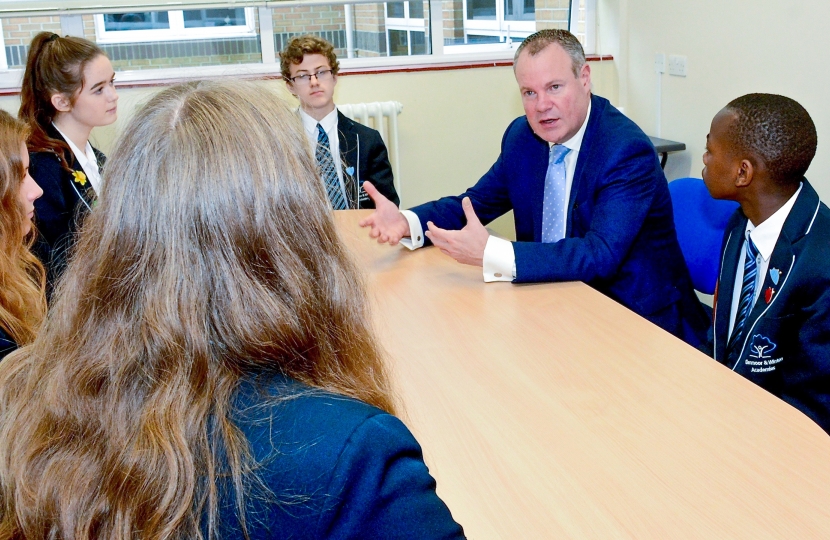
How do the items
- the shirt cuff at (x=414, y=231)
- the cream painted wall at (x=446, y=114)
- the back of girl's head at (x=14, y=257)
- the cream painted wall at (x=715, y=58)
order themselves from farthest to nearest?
the cream painted wall at (x=446, y=114), the cream painted wall at (x=715, y=58), the shirt cuff at (x=414, y=231), the back of girl's head at (x=14, y=257)

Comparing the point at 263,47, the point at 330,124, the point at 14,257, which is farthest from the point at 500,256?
the point at 263,47

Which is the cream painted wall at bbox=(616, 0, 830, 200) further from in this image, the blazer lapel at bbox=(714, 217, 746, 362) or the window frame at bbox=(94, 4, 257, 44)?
the window frame at bbox=(94, 4, 257, 44)

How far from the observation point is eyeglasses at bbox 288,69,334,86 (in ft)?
10.3

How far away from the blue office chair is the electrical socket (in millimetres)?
1666

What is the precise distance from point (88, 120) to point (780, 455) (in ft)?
8.05

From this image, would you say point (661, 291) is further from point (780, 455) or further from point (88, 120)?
point (88, 120)

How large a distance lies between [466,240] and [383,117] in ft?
7.44

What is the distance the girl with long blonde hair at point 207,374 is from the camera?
667 mm

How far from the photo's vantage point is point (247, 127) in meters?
0.73

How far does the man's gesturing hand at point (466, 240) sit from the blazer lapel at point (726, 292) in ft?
1.84

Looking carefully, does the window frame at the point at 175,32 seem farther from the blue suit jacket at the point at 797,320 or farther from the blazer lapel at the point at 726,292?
the blue suit jacket at the point at 797,320

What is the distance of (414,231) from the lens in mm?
2258

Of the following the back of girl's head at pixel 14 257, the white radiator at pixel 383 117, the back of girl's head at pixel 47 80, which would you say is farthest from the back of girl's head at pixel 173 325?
the white radiator at pixel 383 117

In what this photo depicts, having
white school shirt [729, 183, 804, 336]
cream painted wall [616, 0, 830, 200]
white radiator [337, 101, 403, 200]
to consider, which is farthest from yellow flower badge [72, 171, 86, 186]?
cream painted wall [616, 0, 830, 200]
